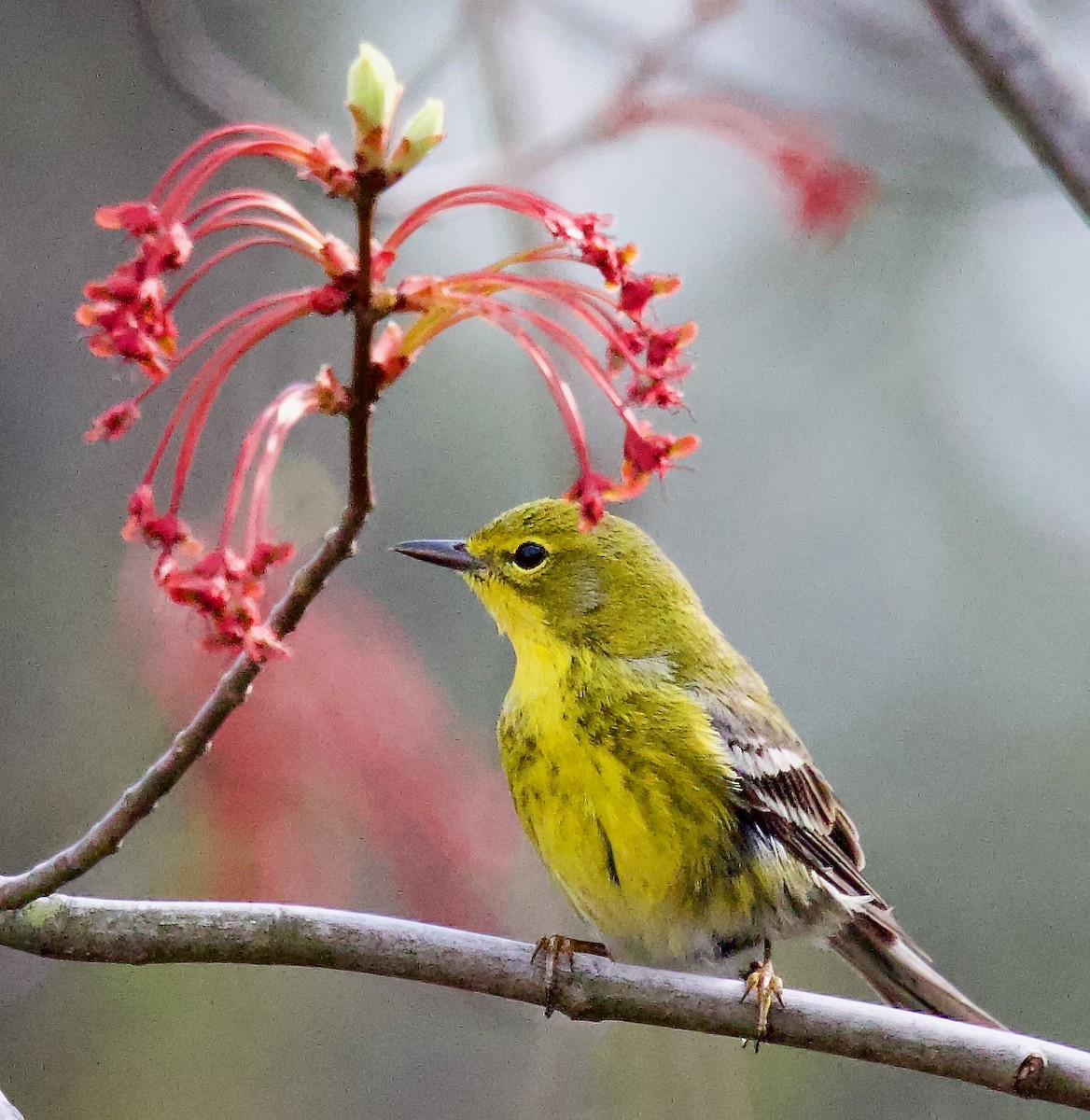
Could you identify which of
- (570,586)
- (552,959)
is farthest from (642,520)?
(552,959)

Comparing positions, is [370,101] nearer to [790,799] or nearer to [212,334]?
[212,334]

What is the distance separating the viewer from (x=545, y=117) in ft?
10.8

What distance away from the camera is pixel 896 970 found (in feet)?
10.3

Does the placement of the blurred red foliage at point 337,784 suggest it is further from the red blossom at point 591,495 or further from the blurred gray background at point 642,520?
the red blossom at point 591,495

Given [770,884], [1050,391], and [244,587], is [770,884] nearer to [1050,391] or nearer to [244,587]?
[244,587]

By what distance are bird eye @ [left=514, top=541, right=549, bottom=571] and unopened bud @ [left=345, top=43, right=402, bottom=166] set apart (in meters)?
1.60

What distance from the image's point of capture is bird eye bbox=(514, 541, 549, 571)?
9.93 feet

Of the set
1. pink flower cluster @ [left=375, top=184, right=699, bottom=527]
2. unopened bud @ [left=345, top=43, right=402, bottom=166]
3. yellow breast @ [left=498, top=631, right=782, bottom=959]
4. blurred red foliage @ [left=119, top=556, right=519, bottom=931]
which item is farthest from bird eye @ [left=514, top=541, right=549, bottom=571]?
unopened bud @ [left=345, top=43, right=402, bottom=166]

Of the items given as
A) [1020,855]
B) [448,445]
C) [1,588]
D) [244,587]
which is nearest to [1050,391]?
[1020,855]

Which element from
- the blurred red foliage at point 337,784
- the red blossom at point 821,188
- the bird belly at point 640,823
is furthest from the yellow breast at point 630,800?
the red blossom at point 821,188

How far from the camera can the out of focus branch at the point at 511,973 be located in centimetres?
199

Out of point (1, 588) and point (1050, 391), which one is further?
point (1050, 391)

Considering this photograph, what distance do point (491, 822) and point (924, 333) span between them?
15.0 feet

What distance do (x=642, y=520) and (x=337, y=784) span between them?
3.14 feet
